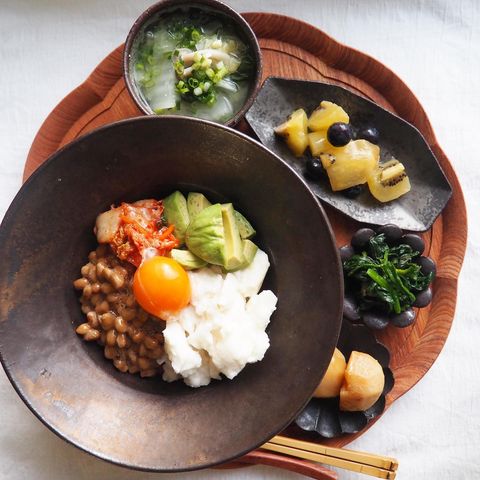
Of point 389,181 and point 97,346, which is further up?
point 389,181

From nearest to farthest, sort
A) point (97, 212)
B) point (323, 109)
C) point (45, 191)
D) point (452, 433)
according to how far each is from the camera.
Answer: point (45, 191) → point (97, 212) → point (323, 109) → point (452, 433)

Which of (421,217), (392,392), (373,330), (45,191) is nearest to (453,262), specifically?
(421,217)

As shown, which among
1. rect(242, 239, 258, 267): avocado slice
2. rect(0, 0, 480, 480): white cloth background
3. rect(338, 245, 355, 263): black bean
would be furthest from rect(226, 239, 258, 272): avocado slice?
rect(0, 0, 480, 480): white cloth background

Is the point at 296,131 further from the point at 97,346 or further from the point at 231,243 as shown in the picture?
the point at 97,346

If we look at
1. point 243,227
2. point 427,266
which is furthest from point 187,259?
point 427,266

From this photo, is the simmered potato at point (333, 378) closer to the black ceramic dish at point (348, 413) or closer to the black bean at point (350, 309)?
the black ceramic dish at point (348, 413)

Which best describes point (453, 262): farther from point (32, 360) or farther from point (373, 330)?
point (32, 360)
